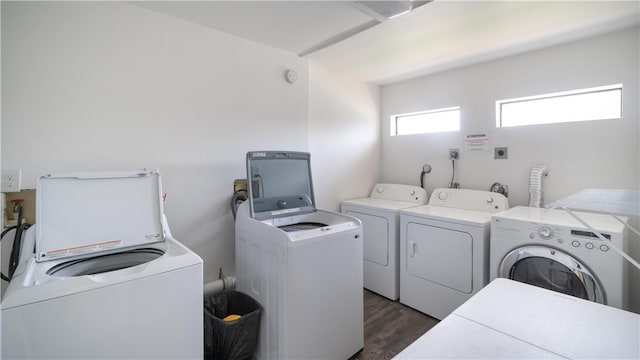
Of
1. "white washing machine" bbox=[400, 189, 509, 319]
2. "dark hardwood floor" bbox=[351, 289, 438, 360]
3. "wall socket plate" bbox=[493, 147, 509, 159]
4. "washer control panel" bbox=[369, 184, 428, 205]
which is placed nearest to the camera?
"dark hardwood floor" bbox=[351, 289, 438, 360]

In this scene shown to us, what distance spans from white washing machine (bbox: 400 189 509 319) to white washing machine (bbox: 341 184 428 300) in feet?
0.22

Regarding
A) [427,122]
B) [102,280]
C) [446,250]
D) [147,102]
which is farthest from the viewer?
[427,122]

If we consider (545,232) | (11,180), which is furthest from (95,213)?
(545,232)

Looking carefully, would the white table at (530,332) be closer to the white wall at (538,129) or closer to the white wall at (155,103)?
the white wall at (538,129)

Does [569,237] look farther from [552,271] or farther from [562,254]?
[552,271]

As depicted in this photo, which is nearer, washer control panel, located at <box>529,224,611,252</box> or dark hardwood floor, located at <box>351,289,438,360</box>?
washer control panel, located at <box>529,224,611,252</box>

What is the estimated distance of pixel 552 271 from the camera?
5.88 ft

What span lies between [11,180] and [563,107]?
378cm

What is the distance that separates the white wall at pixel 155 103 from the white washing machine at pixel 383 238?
58 centimetres

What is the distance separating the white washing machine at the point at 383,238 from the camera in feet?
8.64

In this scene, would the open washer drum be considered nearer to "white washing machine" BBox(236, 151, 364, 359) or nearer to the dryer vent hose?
"white washing machine" BBox(236, 151, 364, 359)

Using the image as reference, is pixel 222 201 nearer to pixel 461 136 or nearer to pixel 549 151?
pixel 461 136

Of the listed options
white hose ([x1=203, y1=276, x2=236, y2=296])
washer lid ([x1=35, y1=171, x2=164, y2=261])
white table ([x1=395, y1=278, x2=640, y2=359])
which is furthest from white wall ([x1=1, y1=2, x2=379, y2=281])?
white table ([x1=395, y1=278, x2=640, y2=359])

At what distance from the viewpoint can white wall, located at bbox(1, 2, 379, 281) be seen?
1.53m
